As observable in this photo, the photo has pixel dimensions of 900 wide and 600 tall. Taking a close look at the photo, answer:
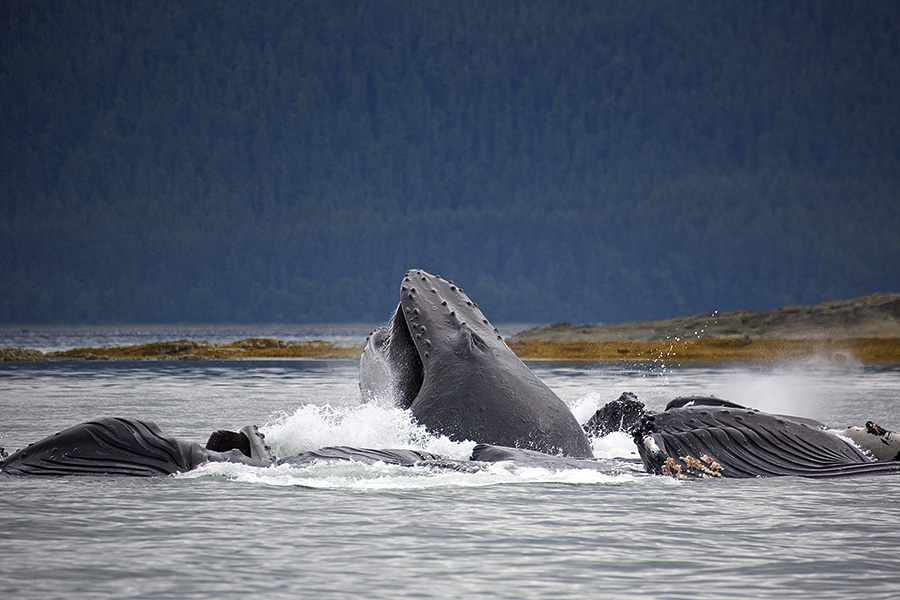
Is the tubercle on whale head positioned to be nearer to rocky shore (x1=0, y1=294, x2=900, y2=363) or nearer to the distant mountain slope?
rocky shore (x1=0, y1=294, x2=900, y2=363)

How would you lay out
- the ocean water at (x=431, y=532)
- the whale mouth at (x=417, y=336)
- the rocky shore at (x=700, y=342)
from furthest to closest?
1. the rocky shore at (x=700, y=342)
2. the whale mouth at (x=417, y=336)
3. the ocean water at (x=431, y=532)

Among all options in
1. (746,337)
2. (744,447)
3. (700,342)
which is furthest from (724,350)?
(744,447)

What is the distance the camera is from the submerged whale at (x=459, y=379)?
8312mm

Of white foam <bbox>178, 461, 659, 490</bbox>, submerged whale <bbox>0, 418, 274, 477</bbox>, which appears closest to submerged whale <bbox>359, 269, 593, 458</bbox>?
white foam <bbox>178, 461, 659, 490</bbox>

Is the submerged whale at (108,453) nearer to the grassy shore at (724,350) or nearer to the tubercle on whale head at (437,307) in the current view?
the tubercle on whale head at (437,307)

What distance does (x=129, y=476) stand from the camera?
24.8 feet

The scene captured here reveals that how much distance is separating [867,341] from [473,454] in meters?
46.3

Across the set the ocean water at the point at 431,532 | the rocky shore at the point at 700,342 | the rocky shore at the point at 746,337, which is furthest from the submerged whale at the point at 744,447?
the rocky shore at the point at 746,337

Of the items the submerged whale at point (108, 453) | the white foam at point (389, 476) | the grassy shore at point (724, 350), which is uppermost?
the grassy shore at point (724, 350)

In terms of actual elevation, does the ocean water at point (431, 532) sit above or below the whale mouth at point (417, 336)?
below

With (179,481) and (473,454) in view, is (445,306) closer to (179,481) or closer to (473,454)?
(473,454)

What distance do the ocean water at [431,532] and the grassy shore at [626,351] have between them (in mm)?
37668

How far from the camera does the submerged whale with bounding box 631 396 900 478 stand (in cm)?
805

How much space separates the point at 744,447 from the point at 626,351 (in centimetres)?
4499
